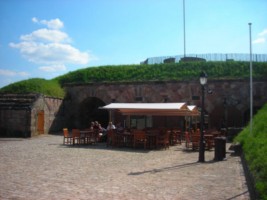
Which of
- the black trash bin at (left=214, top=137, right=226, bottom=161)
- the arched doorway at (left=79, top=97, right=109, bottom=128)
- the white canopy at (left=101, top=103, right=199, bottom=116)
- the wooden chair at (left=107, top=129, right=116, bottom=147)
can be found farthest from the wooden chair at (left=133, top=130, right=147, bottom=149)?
the arched doorway at (left=79, top=97, right=109, bottom=128)

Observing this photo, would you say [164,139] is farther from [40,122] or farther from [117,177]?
[40,122]

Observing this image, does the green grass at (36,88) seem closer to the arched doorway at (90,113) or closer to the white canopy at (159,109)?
the arched doorway at (90,113)

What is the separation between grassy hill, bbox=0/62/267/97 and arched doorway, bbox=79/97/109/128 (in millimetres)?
1969

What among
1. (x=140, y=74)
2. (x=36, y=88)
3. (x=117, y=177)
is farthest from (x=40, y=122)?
(x=117, y=177)

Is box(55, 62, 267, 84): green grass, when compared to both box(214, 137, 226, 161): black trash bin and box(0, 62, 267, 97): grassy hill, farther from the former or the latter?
box(214, 137, 226, 161): black trash bin

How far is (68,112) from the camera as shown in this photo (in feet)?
91.5

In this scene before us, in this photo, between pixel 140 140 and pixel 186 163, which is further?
pixel 140 140

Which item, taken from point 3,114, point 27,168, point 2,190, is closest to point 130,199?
point 2,190

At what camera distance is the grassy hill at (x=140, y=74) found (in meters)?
26.3

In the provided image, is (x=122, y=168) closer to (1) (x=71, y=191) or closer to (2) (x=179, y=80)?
(1) (x=71, y=191)

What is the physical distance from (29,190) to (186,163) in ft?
19.6

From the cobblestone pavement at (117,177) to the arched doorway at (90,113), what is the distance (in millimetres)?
15960

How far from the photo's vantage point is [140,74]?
29016 millimetres

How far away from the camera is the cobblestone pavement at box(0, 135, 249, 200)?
6.95m
